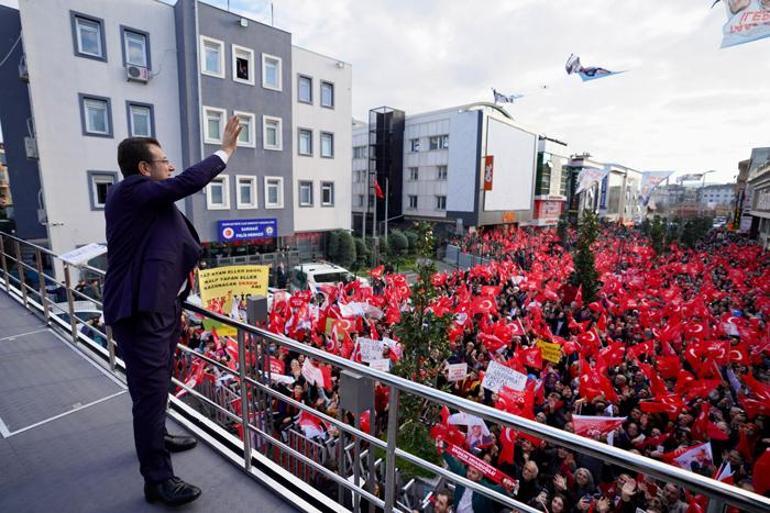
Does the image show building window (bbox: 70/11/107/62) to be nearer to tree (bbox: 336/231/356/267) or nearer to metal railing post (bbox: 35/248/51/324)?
tree (bbox: 336/231/356/267)

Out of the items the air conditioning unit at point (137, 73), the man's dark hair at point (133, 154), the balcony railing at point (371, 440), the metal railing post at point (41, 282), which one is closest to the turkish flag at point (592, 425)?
the balcony railing at point (371, 440)

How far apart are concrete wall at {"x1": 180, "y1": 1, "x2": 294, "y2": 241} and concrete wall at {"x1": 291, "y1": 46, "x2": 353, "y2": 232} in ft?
2.95

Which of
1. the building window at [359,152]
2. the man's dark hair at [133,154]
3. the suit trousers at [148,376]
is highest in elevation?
the building window at [359,152]

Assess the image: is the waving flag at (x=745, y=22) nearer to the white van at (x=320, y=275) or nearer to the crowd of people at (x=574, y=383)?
the crowd of people at (x=574, y=383)

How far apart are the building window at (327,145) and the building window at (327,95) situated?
5.02ft

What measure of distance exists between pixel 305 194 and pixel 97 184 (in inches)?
371

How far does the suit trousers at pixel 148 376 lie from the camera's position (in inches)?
Answer: 82.3

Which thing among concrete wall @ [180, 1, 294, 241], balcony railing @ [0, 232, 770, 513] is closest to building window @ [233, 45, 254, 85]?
concrete wall @ [180, 1, 294, 241]

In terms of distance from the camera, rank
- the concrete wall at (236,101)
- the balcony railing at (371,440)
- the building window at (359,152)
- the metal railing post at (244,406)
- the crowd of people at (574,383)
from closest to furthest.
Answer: the balcony railing at (371,440)
the metal railing post at (244,406)
the crowd of people at (574,383)
the concrete wall at (236,101)
the building window at (359,152)

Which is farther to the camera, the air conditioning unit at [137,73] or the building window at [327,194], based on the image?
the building window at [327,194]

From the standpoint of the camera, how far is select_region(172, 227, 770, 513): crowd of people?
167 inches

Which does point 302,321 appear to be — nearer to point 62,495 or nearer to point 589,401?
point 589,401

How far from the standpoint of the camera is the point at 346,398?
1981 millimetres

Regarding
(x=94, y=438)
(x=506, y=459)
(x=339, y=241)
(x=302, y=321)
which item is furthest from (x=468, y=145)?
(x=94, y=438)
